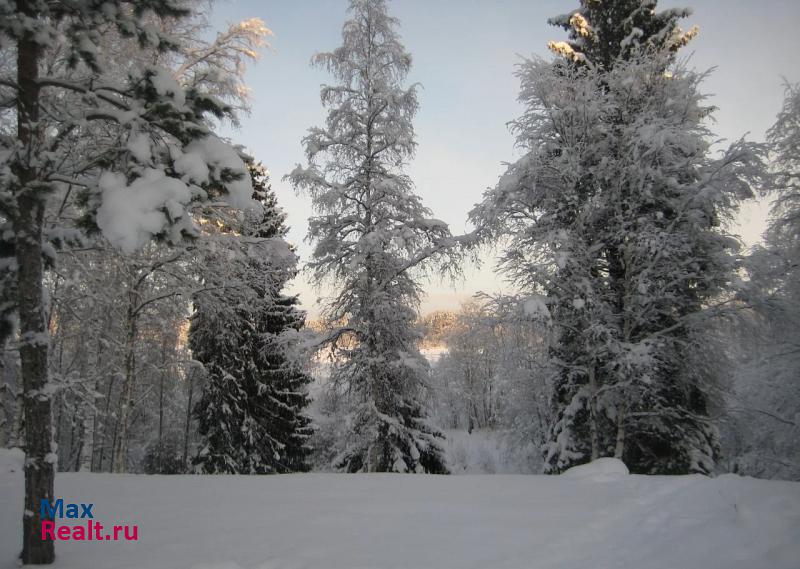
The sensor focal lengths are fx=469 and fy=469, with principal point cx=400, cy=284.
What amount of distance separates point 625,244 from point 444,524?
8.21 meters

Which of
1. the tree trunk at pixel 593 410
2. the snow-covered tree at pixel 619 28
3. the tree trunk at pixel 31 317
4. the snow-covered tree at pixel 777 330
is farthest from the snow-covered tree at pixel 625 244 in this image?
the tree trunk at pixel 31 317

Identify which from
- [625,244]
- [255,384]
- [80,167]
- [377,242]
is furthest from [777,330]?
[255,384]

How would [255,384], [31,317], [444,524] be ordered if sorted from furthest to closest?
[255,384], [444,524], [31,317]

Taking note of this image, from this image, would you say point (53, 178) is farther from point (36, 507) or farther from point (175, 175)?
point (36, 507)

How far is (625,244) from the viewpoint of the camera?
1062 centimetres

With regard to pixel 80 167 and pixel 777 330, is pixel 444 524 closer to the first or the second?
pixel 80 167

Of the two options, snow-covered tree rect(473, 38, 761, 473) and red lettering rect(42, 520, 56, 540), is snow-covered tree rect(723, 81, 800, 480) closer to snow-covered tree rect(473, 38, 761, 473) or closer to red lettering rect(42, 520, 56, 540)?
snow-covered tree rect(473, 38, 761, 473)

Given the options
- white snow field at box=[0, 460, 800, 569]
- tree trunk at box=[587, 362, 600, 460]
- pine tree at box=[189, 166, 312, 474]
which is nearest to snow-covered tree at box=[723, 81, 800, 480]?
tree trunk at box=[587, 362, 600, 460]

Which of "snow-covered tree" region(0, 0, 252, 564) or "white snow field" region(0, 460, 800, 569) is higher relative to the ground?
"snow-covered tree" region(0, 0, 252, 564)

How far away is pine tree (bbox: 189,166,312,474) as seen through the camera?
12.4 metres

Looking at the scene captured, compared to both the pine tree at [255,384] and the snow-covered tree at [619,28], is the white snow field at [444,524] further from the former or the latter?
the snow-covered tree at [619,28]

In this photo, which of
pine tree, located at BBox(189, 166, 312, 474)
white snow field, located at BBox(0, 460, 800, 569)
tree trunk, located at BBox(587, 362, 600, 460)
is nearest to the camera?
white snow field, located at BBox(0, 460, 800, 569)

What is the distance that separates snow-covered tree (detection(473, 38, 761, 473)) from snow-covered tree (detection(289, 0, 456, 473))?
7.56 ft

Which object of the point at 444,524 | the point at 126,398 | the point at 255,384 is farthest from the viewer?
the point at 255,384
